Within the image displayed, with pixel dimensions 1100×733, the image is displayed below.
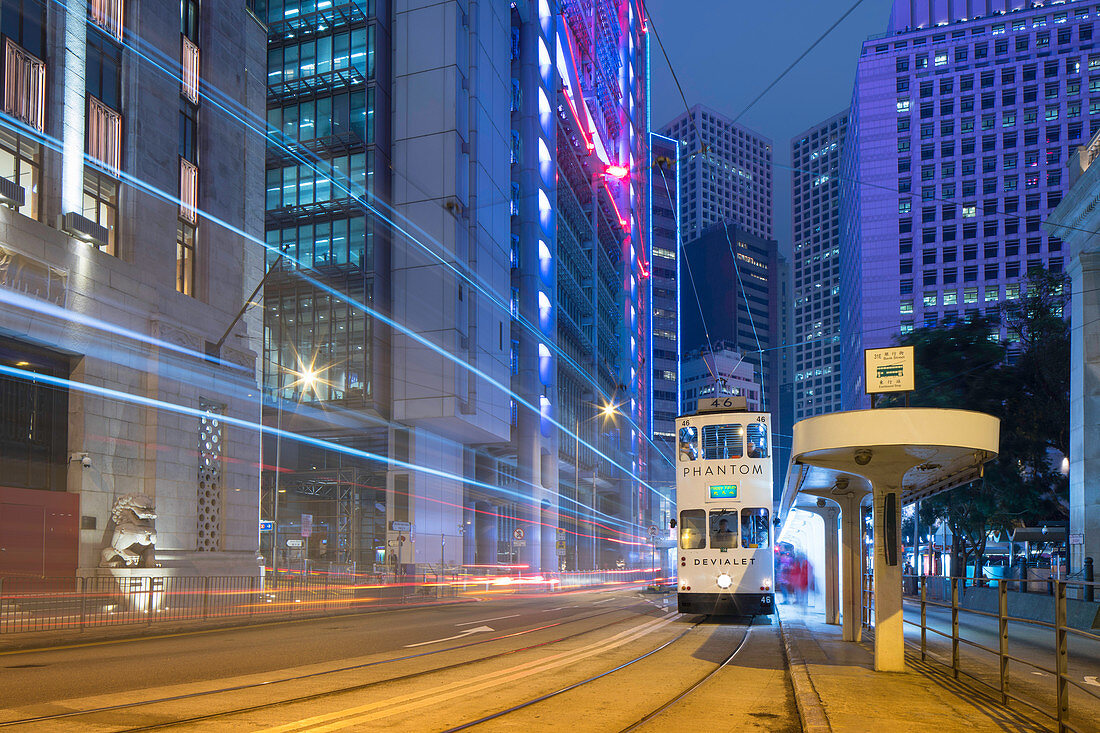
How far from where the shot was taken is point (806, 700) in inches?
376

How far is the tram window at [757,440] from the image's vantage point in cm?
2289

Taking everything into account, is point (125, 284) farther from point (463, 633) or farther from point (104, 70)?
point (463, 633)

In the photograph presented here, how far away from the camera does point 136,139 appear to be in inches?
1139

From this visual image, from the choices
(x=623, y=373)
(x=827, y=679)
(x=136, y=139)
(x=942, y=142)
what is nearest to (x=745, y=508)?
(x=827, y=679)

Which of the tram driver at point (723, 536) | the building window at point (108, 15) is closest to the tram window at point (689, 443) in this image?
the tram driver at point (723, 536)

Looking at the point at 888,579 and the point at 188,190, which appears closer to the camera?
the point at 888,579

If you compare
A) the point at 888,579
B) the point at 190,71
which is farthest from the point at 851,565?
the point at 190,71

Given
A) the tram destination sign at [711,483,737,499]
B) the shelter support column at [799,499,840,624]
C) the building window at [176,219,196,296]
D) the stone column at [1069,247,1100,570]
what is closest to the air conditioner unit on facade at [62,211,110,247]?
the building window at [176,219,196,296]

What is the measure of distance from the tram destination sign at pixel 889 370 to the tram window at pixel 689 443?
1091cm

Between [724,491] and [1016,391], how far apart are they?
17.6 m

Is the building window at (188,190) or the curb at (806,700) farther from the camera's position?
the building window at (188,190)

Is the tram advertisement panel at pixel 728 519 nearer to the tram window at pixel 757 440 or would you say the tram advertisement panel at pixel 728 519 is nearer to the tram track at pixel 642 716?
the tram window at pixel 757 440

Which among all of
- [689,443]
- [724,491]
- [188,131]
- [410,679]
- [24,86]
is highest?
[188,131]

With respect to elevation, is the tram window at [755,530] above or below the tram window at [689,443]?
below
